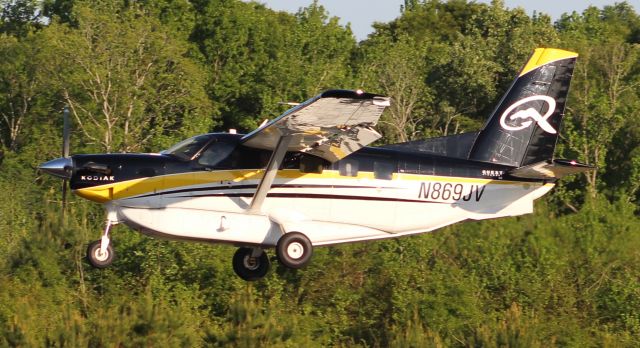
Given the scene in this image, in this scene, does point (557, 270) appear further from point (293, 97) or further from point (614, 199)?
point (293, 97)

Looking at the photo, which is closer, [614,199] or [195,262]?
[195,262]

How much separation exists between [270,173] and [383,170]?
2.07 m

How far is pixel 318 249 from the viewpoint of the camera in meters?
35.4

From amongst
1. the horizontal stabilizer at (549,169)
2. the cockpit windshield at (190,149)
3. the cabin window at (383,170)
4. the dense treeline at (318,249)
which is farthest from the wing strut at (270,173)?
the dense treeline at (318,249)

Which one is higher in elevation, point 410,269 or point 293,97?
point 293,97

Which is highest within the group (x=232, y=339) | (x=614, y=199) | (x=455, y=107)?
(x=455, y=107)

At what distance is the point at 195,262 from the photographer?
35.6m

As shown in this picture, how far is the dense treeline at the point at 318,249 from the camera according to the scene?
34.0 m

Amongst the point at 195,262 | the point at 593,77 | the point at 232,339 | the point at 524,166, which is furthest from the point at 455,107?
the point at 524,166

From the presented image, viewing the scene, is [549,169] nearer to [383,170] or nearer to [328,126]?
[383,170]

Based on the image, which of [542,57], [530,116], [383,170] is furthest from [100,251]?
[542,57]

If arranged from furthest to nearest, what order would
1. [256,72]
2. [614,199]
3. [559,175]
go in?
[256,72] < [614,199] < [559,175]

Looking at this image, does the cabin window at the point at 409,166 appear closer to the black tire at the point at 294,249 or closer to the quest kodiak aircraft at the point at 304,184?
the quest kodiak aircraft at the point at 304,184

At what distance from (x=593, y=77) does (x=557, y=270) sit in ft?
33.6
